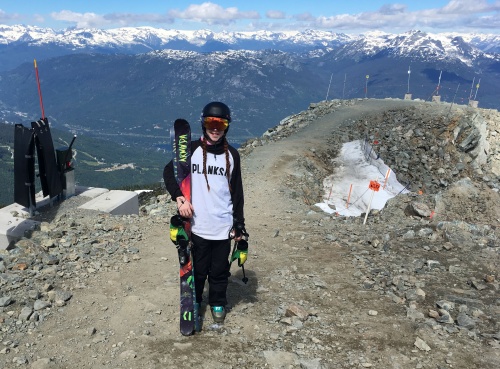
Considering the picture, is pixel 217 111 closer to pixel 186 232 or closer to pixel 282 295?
pixel 186 232

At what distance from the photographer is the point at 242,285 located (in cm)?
836

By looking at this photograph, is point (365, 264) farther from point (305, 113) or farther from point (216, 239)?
point (305, 113)

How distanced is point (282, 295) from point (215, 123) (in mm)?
4016

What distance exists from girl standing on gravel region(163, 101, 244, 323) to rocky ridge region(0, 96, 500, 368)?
1408mm

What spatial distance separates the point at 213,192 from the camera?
6.15 m

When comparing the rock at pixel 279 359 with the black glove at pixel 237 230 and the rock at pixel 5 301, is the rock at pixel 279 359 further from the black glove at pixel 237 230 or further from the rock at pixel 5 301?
the rock at pixel 5 301

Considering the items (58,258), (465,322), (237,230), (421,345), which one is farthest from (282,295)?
(58,258)

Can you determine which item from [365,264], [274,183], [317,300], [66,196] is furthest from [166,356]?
[274,183]

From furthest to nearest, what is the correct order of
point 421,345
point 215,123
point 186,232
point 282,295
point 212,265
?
1. point 282,295
2. point 212,265
3. point 186,232
4. point 421,345
5. point 215,123

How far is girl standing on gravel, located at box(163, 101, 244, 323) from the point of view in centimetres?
602

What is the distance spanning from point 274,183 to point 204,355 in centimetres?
1408

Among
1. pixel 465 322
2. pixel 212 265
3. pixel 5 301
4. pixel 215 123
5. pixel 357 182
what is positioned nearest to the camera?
pixel 215 123

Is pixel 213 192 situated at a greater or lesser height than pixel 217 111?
lesser

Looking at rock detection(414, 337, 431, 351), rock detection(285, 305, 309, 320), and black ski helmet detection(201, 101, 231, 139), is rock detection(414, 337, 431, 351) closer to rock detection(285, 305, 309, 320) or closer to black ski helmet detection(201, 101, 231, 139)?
rock detection(285, 305, 309, 320)
